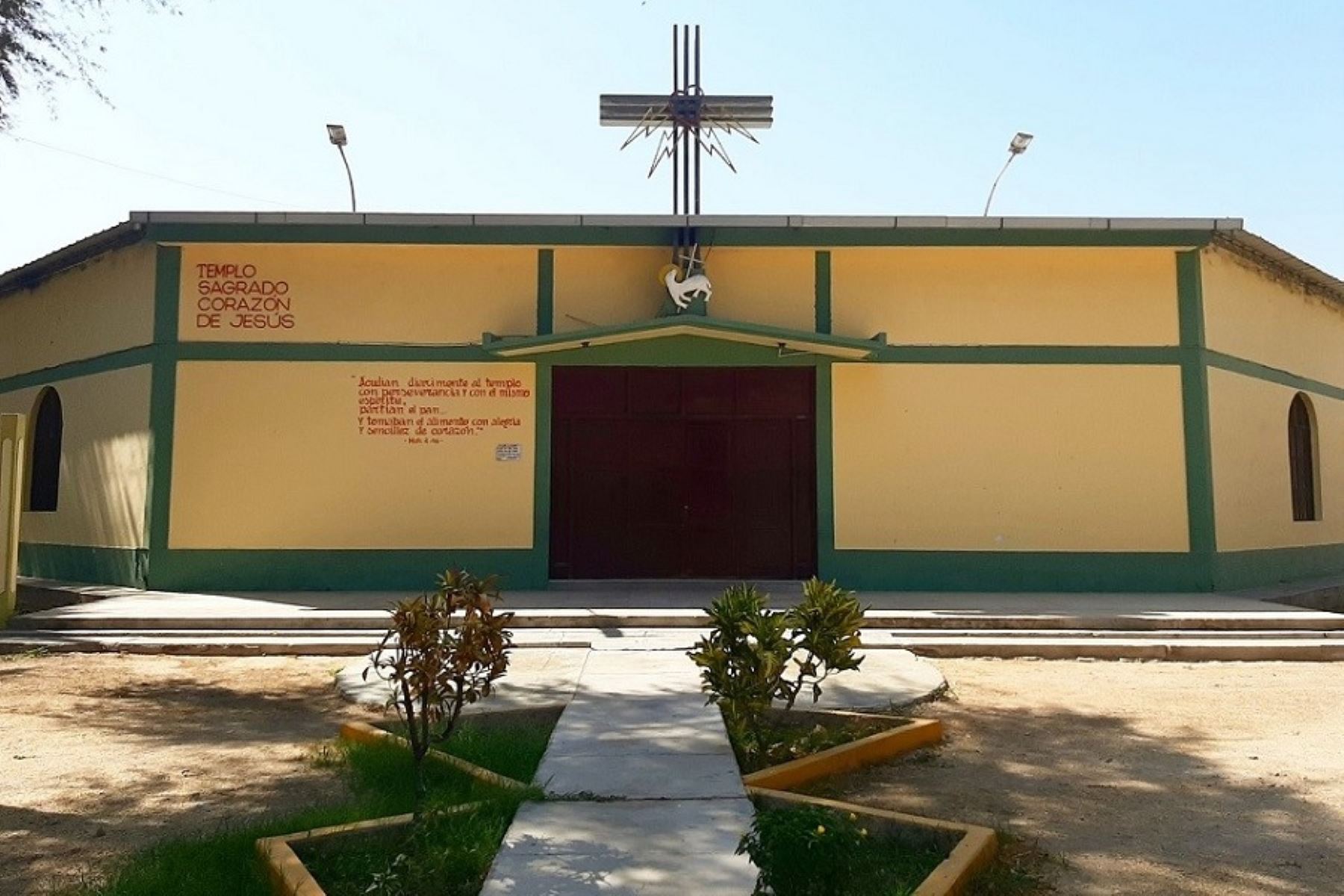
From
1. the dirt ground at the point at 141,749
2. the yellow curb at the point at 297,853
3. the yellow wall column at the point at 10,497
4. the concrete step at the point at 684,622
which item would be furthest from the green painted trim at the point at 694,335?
the yellow curb at the point at 297,853

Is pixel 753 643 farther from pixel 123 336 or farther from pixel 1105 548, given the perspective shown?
pixel 123 336

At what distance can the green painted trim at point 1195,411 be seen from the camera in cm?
1091

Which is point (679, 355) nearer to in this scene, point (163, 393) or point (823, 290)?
point (823, 290)

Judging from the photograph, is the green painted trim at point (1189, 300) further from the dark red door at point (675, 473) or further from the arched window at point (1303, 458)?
the dark red door at point (675, 473)

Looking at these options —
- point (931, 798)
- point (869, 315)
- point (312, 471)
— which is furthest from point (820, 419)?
point (931, 798)

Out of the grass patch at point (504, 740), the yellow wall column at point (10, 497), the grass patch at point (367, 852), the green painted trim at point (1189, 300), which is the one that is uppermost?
the green painted trim at point (1189, 300)

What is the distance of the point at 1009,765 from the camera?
5062mm

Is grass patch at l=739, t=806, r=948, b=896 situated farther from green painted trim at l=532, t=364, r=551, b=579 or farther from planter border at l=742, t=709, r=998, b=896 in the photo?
green painted trim at l=532, t=364, r=551, b=579

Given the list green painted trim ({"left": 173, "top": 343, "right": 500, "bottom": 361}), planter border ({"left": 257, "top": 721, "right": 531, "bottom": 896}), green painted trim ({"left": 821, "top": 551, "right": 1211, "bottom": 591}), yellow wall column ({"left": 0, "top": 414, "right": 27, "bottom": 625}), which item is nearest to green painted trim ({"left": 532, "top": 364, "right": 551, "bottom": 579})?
green painted trim ({"left": 173, "top": 343, "right": 500, "bottom": 361})

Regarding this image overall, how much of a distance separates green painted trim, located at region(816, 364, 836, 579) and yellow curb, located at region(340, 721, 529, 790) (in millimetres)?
6500

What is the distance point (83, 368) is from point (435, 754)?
10.6 meters

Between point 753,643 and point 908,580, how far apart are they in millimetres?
6379

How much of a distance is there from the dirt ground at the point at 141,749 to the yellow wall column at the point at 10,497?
151cm

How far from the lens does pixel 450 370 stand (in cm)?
1112
